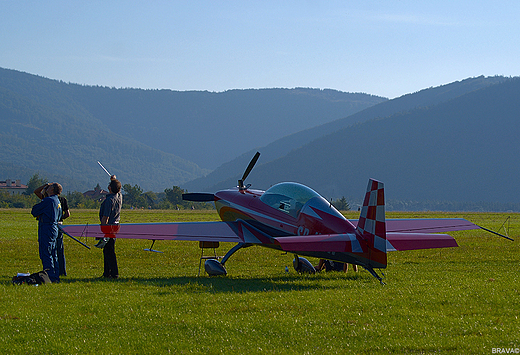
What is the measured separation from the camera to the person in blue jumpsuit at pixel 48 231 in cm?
1027

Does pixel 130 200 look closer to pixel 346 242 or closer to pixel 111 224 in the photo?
pixel 111 224

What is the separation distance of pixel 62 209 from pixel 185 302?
461 centimetres

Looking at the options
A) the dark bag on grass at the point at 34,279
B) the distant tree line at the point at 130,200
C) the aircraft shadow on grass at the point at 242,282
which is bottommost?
the distant tree line at the point at 130,200

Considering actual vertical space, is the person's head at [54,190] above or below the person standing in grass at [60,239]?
above

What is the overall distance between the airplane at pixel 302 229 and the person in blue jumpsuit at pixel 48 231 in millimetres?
680

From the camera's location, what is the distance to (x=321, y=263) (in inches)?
484

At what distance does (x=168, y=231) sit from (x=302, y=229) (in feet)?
10.3

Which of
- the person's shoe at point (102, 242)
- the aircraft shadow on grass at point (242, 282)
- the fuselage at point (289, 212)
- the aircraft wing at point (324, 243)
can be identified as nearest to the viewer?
the aircraft wing at point (324, 243)

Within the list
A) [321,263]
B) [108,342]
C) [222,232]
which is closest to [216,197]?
[222,232]

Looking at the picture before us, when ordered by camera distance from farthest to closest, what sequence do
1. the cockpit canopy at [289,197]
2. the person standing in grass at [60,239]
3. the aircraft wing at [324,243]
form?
the cockpit canopy at [289,197], the person standing in grass at [60,239], the aircraft wing at [324,243]

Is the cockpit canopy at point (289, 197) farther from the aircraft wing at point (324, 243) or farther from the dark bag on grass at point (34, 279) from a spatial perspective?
the dark bag on grass at point (34, 279)

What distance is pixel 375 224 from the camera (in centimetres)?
930

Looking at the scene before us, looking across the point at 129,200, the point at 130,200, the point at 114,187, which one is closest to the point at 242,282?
the point at 114,187

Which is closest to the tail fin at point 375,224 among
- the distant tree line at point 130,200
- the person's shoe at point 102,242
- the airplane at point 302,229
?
the airplane at point 302,229
